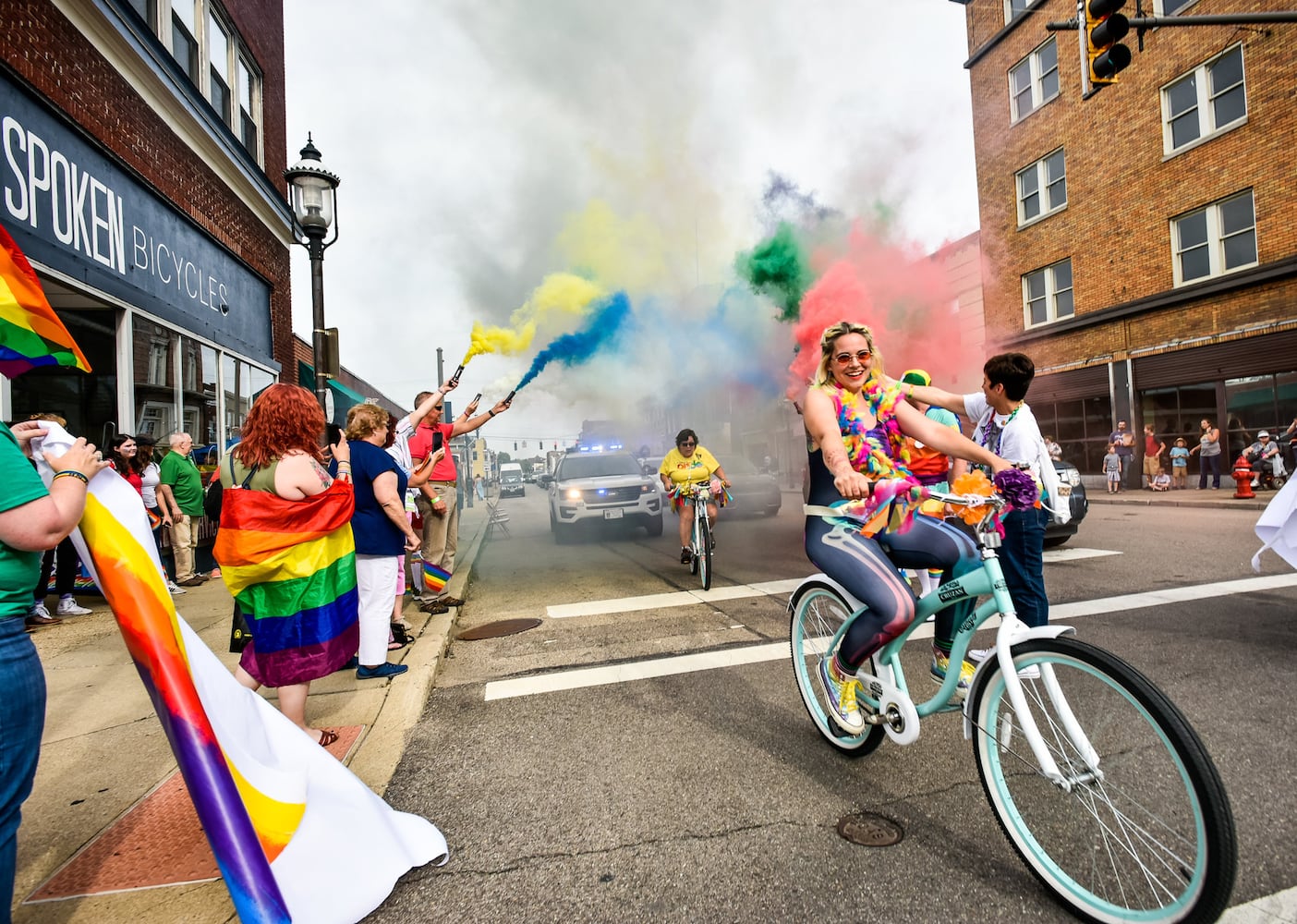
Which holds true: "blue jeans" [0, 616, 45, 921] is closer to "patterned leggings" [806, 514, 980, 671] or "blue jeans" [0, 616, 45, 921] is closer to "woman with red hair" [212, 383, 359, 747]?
"woman with red hair" [212, 383, 359, 747]

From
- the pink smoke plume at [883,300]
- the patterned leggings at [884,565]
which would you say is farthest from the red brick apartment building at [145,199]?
the pink smoke plume at [883,300]

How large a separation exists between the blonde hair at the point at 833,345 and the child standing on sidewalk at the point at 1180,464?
1786 centimetres

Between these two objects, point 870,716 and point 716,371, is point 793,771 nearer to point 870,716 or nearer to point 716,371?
point 870,716

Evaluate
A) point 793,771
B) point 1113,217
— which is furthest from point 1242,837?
point 1113,217

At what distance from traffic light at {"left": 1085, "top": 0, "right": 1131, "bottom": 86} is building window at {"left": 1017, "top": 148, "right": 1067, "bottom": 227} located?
47.2 ft

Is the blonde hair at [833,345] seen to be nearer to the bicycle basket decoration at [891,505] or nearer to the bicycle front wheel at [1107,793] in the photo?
the bicycle basket decoration at [891,505]

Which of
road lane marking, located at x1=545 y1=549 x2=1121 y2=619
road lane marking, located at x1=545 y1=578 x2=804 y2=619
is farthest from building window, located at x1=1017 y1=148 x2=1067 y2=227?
road lane marking, located at x1=545 y1=578 x2=804 y2=619

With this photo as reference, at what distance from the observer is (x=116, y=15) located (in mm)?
7121

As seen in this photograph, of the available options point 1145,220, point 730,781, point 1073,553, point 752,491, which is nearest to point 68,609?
point 730,781

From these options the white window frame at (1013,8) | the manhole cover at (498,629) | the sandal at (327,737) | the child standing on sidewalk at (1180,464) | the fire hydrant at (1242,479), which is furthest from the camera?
the white window frame at (1013,8)

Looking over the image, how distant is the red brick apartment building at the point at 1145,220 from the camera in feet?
50.5

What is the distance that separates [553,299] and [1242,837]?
10372 mm

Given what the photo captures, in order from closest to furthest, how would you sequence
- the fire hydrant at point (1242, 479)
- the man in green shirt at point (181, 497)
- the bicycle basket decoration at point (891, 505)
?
the bicycle basket decoration at point (891, 505)
the man in green shirt at point (181, 497)
the fire hydrant at point (1242, 479)

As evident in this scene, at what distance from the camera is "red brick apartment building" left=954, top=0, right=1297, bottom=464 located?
15.4 meters
